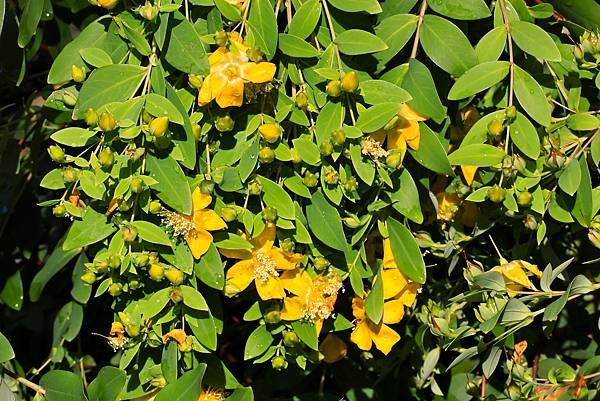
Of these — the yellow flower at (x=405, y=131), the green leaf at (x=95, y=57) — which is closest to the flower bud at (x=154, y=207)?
the green leaf at (x=95, y=57)

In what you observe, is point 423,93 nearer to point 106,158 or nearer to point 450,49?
point 450,49

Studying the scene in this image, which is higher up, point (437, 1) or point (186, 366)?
point (437, 1)

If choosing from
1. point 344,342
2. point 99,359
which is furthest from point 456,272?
point 99,359

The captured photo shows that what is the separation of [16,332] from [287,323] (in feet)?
3.63

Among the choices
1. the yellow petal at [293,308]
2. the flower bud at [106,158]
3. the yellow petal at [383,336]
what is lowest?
the yellow petal at [383,336]

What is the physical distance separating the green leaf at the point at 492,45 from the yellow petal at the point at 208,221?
440mm

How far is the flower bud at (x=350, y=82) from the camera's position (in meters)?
1.18

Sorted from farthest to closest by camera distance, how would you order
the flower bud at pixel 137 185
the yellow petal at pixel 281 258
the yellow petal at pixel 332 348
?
1. the yellow petal at pixel 332 348
2. the yellow petal at pixel 281 258
3. the flower bud at pixel 137 185

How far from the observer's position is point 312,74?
4.12ft

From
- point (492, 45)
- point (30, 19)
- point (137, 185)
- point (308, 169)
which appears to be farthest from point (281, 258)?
point (30, 19)

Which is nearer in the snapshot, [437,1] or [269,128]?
[269,128]

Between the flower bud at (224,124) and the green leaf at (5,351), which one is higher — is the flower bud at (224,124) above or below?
above

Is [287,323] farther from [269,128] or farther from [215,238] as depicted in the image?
[269,128]

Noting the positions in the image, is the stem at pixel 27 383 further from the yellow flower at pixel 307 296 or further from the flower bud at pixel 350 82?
the flower bud at pixel 350 82
